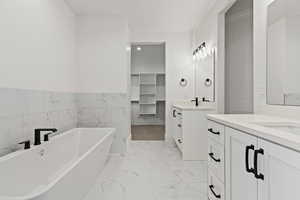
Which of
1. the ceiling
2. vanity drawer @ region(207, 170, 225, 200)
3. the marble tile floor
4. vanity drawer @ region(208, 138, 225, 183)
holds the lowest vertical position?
the marble tile floor

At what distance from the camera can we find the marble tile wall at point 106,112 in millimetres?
4383

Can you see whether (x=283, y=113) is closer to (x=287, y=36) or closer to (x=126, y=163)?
(x=287, y=36)

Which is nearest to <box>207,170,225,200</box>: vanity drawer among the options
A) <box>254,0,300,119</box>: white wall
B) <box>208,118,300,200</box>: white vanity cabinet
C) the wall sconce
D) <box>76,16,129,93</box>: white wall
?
<box>208,118,300,200</box>: white vanity cabinet

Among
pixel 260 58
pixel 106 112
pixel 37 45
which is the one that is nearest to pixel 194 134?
pixel 106 112

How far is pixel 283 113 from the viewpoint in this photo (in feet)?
6.52

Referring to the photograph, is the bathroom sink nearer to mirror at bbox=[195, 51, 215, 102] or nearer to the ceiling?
mirror at bbox=[195, 51, 215, 102]

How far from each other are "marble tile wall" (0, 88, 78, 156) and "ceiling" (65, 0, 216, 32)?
164cm

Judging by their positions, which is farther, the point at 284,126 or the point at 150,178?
the point at 150,178

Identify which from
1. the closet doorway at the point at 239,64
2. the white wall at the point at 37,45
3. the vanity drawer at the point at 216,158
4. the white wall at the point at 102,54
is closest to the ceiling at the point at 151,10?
the white wall at the point at 102,54

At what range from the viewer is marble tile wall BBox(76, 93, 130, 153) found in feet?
14.4

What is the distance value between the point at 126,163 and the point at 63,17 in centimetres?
258

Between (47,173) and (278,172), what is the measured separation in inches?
92.4

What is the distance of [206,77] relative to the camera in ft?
Result: 14.7

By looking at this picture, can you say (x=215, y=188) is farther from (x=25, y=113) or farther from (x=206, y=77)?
(x=206, y=77)
